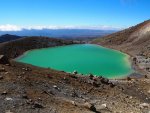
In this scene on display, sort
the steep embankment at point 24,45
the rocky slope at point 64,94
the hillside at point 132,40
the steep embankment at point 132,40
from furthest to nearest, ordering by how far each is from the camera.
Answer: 1. the steep embankment at point 24,45
2. the hillside at point 132,40
3. the steep embankment at point 132,40
4. the rocky slope at point 64,94

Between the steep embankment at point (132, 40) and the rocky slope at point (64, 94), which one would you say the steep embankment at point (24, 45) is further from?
the rocky slope at point (64, 94)

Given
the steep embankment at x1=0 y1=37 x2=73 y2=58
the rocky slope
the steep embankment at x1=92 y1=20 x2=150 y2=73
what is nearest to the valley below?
the rocky slope

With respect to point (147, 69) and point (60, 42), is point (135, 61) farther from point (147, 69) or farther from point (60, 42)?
point (60, 42)

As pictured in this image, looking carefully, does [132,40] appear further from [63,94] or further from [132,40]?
[63,94]

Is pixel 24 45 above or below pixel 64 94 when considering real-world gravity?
below

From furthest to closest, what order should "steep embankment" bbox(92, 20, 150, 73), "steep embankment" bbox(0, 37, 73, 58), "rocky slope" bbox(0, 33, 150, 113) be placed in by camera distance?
1. "steep embankment" bbox(0, 37, 73, 58)
2. "steep embankment" bbox(92, 20, 150, 73)
3. "rocky slope" bbox(0, 33, 150, 113)

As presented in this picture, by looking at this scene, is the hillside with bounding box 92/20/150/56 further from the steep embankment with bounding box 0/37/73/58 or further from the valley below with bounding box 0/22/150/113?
the valley below with bounding box 0/22/150/113

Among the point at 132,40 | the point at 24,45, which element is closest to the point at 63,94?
the point at 132,40

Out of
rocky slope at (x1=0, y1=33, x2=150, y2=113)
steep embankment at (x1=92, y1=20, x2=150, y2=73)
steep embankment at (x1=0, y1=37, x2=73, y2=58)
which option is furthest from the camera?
steep embankment at (x1=0, y1=37, x2=73, y2=58)

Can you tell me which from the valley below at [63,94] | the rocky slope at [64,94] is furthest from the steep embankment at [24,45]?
the valley below at [63,94]
